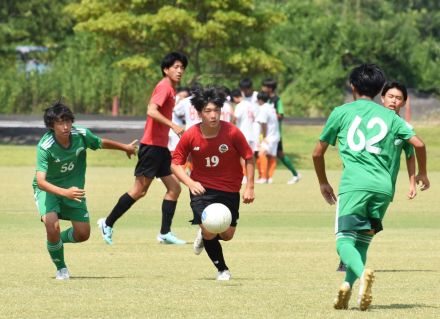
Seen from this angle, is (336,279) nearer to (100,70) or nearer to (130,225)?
(130,225)

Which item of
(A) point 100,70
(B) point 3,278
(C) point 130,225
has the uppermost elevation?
(B) point 3,278

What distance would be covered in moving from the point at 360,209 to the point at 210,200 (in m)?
2.54

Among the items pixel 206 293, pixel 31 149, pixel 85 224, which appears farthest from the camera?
pixel 31 149

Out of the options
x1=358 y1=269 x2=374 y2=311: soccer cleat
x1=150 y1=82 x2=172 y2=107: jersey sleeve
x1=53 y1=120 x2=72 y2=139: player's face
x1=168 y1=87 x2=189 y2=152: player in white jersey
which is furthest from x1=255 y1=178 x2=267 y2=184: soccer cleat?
x1=358 y1=269 x2=374 y2=311: soccer cleat

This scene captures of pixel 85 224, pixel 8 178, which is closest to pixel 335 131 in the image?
pixel 85 224

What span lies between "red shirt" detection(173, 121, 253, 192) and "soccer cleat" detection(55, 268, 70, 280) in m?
1.33

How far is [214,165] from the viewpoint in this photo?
1105 cm

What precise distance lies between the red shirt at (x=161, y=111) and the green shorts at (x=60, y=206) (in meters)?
3.27

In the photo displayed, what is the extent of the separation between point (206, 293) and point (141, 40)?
1447 inches

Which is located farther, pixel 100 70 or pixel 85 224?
pixel 100 70

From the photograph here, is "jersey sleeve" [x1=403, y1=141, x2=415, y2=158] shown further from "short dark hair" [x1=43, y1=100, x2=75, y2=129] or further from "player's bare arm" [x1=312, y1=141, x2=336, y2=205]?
"short dark hair" [x1=43, y1=100, x2=75, y2=129]

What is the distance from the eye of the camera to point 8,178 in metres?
26.6

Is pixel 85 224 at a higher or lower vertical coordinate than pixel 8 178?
higher

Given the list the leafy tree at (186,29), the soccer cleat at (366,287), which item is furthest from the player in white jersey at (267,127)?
the leafy tree at (186,29)
